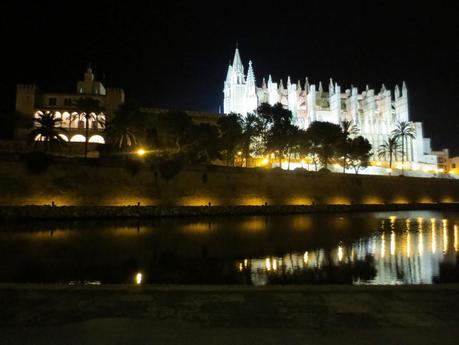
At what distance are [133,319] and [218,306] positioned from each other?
1407 mm

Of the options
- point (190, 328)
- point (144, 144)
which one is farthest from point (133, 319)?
point (144, 144)

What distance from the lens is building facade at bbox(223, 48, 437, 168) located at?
260 ft

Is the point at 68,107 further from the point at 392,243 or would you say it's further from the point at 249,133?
the point at 392,243

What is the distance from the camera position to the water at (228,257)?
1073 cm

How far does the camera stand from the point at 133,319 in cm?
536

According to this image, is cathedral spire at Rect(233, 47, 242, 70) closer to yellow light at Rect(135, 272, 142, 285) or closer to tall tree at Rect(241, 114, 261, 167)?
tall tree at Rect(241, 114, 261, 167)

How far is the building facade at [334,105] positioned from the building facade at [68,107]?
104 feet

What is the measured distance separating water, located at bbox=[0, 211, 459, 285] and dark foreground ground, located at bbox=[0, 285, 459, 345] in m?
3.46

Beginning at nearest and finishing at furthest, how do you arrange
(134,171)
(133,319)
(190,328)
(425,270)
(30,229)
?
1. (190,328)
2. (133,319)
3. (425,270)
4. (30,229)
5. (134,171)

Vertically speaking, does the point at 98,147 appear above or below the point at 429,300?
above

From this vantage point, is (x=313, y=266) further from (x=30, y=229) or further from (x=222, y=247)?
(x=30, y=229)

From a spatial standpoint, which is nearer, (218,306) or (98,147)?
(218,306)

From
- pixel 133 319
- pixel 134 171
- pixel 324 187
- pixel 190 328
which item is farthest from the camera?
pixel 324 187

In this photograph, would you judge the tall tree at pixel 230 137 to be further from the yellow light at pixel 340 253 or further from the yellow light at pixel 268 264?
the yellow light at pixel 268 264
